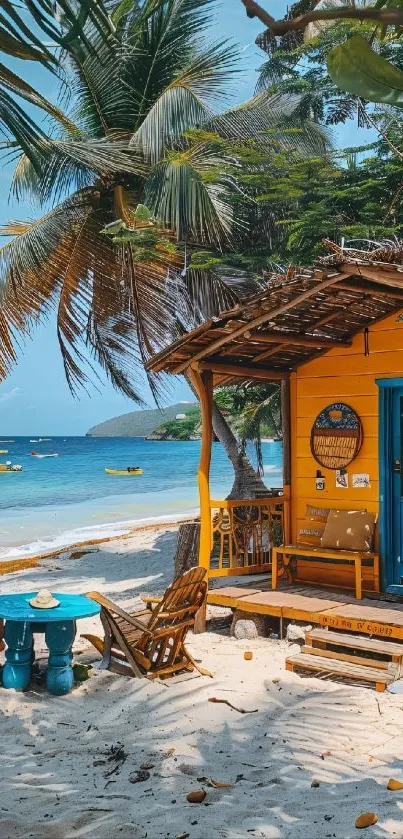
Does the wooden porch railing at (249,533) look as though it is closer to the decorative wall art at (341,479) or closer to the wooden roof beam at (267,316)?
the decorative wall art at (341,479)

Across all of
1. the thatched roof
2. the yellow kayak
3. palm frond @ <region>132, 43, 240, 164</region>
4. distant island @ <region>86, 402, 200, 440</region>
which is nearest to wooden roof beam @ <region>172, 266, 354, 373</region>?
the thatched roof

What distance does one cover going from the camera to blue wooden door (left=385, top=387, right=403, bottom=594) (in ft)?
26.7

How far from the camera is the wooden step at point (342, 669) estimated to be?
609 cm

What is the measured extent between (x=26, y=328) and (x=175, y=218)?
3378 millimetres

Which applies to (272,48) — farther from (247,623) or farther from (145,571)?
(247,623)

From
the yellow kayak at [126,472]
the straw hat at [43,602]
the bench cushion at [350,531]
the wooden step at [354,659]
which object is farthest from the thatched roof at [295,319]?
the yellow kayak at [126,472]

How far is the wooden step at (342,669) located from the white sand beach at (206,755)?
4.1 inches

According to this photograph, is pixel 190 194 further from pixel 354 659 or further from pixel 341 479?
pixel 354 659

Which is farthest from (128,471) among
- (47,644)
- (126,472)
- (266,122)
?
(47,644)

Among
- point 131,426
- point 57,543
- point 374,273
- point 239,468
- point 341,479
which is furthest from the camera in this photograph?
point 131,426

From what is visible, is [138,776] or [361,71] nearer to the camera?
[361,71]

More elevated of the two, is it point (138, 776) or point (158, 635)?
point (158, 635)

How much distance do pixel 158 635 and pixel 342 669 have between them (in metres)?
1.49

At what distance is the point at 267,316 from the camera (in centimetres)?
720
